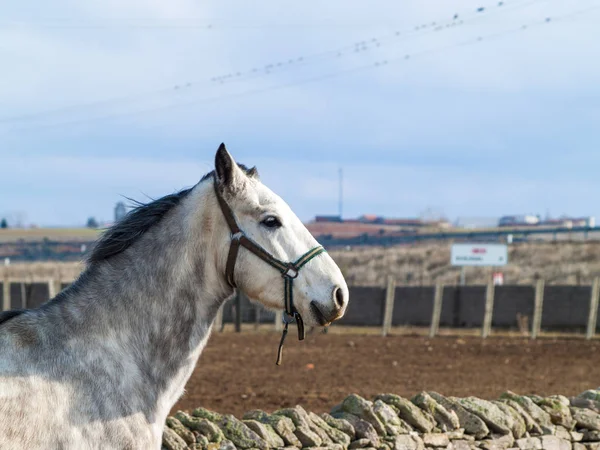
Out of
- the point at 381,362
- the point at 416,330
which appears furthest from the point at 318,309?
the point at 416,330

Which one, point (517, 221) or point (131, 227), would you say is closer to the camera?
point (131, 227)

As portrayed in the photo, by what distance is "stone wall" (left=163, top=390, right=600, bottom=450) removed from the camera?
6031mm

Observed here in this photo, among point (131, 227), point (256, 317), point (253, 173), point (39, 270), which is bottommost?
point (39, 270)

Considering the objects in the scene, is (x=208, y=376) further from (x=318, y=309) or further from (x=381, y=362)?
(x=318, y=309)

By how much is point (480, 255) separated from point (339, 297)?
90.4 feet

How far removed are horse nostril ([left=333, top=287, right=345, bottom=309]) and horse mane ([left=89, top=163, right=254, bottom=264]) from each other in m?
0.76

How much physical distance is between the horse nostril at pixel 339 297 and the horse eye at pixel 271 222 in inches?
16.7

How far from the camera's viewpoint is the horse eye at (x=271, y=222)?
13.6ft

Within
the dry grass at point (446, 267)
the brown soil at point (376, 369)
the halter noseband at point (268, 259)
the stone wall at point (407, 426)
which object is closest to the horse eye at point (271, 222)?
the halter noseband at point (268, 259)

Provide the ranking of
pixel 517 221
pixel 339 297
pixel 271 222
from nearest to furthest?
pixel 339 297 < pixel 271 222 < pixel 517 221

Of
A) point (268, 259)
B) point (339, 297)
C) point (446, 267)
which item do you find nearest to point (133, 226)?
point (268, 259)

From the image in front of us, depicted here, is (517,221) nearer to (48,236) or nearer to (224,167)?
(48,236)

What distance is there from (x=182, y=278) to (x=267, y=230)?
451 millimetres

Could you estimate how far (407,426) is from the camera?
272 inches
